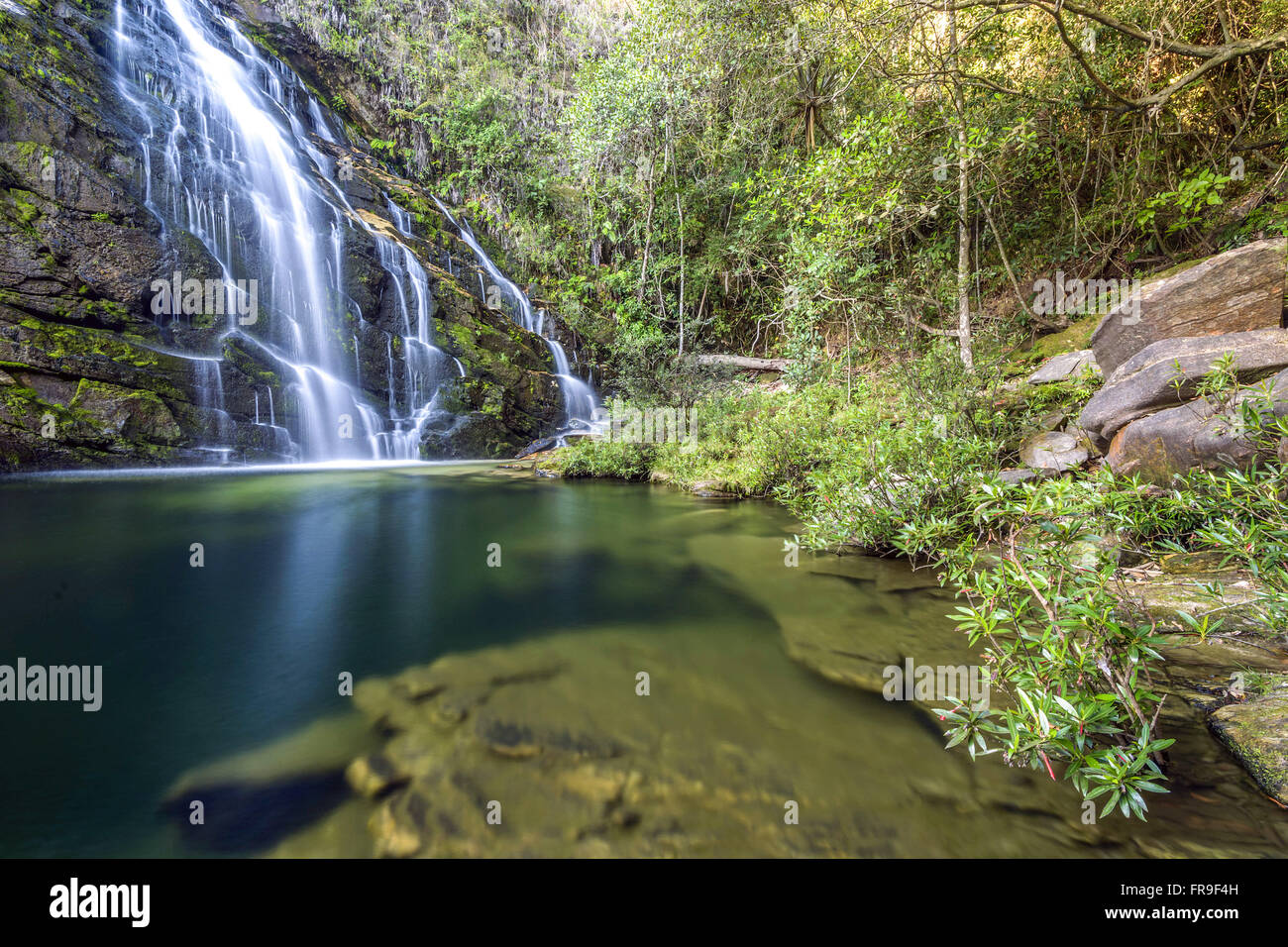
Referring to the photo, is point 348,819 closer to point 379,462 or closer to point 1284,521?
point 1284,521

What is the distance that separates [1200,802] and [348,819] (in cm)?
361

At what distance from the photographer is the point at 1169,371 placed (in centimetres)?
431

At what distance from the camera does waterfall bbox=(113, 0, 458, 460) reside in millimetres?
14344

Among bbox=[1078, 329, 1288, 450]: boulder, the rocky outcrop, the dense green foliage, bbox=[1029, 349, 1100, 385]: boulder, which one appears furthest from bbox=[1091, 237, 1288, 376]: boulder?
the dense green foliage

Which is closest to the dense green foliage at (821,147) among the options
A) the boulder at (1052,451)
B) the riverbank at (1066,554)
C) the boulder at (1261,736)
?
the boulder at (1052,451)

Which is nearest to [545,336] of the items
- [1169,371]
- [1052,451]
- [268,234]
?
[268,234]

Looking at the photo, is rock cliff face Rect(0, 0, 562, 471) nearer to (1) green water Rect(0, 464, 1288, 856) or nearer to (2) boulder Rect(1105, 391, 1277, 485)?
(1) green water Rect(0, 464, 1288, 856)

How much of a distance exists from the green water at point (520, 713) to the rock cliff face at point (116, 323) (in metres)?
6.80

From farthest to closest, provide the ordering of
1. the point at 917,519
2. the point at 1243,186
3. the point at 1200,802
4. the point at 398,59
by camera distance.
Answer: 1. the point at 398,59
2. the point at 1243,186
3. the point at 917,519
4. the point at 1200,802

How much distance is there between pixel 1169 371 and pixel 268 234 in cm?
2227

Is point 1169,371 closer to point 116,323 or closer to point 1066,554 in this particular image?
point 1066,554
